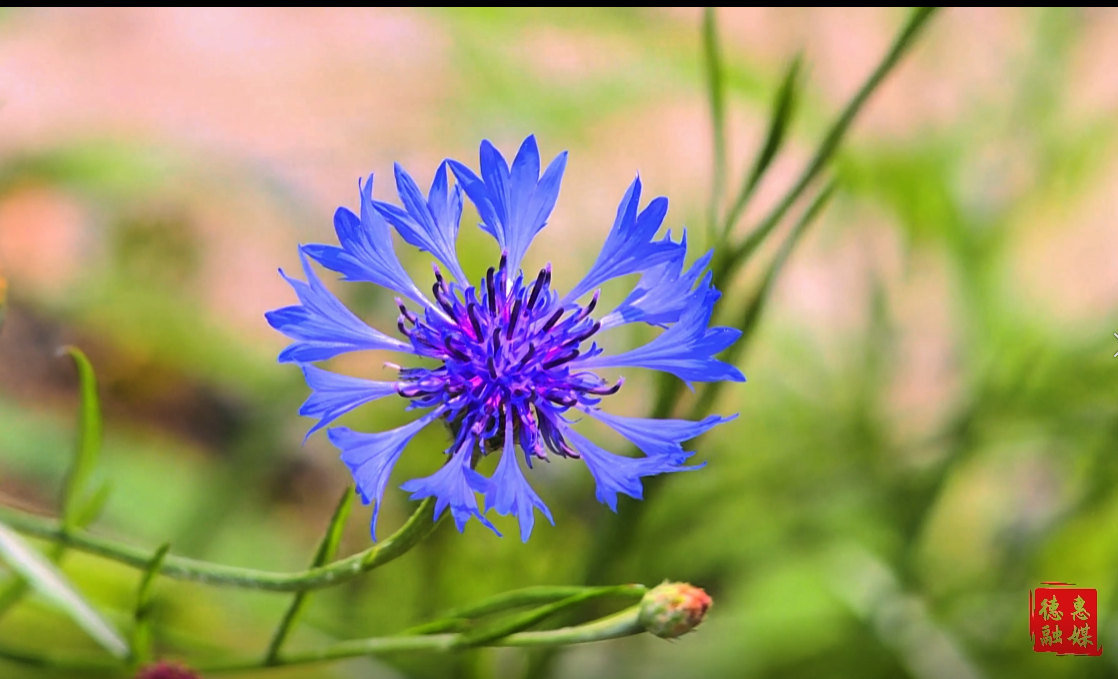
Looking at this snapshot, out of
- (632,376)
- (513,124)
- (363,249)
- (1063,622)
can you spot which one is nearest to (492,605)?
→ (363,249)

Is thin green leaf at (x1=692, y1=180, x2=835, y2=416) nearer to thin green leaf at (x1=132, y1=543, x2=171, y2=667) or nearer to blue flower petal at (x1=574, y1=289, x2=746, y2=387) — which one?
blue flower petal at (x1=574, y1=289, x2=746, y2=387)

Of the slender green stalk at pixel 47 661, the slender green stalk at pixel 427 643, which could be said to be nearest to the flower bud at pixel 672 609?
the slender green stalk at pixel 427 643

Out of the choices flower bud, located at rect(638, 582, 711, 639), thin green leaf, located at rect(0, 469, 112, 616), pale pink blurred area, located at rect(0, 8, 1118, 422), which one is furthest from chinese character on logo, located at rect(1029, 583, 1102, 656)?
thin green leaf, located at rect(0, 469, 112, 616)

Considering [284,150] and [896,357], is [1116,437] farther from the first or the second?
[284,150]

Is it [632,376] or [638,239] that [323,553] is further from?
[632,376]

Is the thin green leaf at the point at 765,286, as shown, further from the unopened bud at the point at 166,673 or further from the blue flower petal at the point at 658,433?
the unopened bud at the point at 166,673
